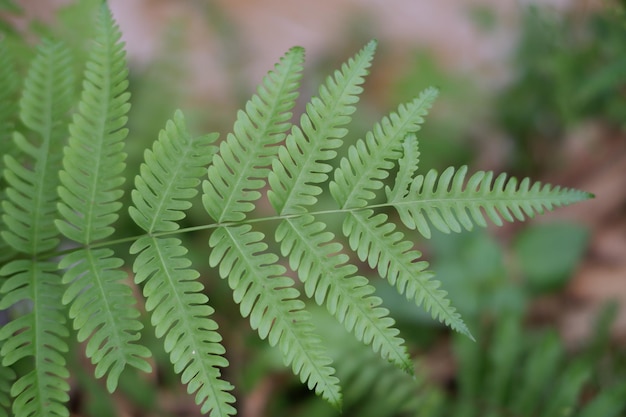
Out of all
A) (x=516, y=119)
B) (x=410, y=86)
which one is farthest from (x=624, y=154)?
(x=410, y=86)

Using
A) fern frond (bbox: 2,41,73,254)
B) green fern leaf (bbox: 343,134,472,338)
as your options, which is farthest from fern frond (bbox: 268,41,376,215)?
fern frond (bbox: 2,41,73,254)

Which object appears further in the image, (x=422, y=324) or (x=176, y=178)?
(x=422, y=324)

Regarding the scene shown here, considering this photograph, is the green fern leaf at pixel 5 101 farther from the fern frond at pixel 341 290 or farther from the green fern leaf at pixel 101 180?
the fern frond at pixel 341 290

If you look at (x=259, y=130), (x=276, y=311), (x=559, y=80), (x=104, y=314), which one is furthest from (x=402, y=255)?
(x=559, y=80)

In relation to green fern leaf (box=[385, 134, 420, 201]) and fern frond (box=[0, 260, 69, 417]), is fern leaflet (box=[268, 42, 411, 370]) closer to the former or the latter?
green fern leaf (box=[385, 134, 420, 201])

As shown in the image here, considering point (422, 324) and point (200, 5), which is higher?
point (200, 5)

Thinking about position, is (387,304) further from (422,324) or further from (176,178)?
(176,178)

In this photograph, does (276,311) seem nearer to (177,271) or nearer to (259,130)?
(177,271)
